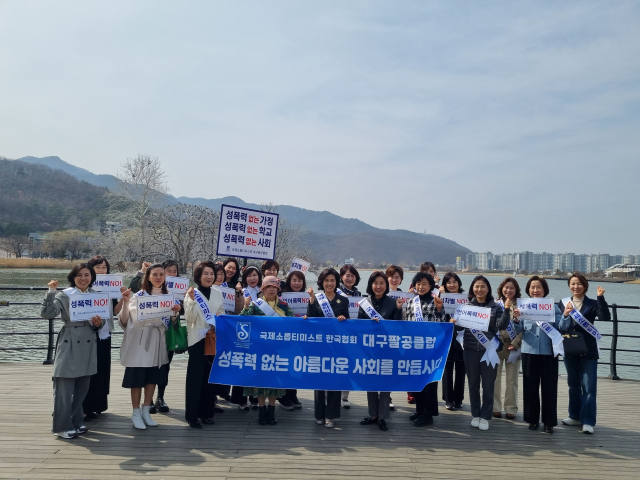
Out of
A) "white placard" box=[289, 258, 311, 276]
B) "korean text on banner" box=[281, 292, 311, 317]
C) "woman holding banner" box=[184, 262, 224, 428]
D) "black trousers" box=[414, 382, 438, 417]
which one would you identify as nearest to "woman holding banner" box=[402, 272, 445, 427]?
"black trousers" box=[414, 382, 438, 417]

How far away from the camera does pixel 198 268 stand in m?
5.19

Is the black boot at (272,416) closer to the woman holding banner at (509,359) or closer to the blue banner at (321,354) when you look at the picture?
the blue banner at (321,354)

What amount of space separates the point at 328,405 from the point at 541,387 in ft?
8.24

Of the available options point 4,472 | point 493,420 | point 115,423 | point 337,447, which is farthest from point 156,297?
point 493,420

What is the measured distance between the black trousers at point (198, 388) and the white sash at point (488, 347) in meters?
3.14

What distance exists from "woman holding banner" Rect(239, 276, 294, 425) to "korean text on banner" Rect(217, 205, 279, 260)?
1.69 meters

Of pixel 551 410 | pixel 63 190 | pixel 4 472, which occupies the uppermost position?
pixel 63 190

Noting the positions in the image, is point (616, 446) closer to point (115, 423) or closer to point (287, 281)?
point (287, 281)

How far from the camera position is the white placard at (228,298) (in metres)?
5.82

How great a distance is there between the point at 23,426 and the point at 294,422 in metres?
2.99

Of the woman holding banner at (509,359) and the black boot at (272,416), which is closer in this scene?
the black boot at (272,416)

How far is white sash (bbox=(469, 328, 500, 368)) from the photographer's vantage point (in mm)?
5199

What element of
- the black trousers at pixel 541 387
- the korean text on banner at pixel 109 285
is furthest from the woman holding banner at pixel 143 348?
the black trousers at pixel 541 387

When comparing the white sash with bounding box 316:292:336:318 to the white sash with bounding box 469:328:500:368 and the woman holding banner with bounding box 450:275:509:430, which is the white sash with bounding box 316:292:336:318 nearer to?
the woman holding banner with bounding box 450:275:509:430
